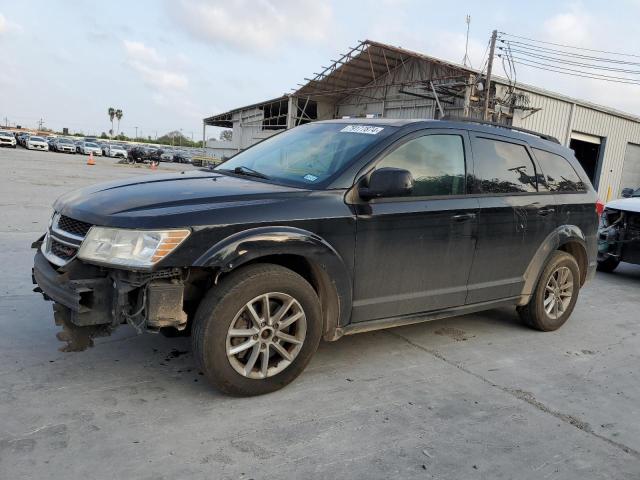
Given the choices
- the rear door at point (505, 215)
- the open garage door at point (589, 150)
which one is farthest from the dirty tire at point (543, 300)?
the open garage door at point (589, 150)

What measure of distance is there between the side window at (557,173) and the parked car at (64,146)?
52517mm

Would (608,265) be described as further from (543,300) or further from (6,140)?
(6,140)

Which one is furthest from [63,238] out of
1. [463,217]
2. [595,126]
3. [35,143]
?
[35,143]

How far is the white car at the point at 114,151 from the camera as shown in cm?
4994

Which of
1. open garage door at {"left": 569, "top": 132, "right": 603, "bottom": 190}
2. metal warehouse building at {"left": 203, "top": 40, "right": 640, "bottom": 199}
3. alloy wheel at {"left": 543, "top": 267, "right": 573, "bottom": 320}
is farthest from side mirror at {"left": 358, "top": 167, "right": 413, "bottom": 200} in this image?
A: open garage door at {"left": 569, "top": 132, "right": 603, "bottom": 190}

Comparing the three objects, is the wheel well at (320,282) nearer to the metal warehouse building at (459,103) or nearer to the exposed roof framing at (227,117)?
the metal warehouse building at (459,103)

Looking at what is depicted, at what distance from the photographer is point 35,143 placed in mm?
47844

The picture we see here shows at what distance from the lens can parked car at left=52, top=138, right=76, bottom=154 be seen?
50.1 meters

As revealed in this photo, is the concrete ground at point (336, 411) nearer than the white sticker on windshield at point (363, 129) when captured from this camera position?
Yes

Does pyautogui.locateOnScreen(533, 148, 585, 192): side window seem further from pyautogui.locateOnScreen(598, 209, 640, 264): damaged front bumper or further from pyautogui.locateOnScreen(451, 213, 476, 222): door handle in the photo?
pyautogui.locateOnScreen(598, 209, 640, 264): damaged front bumper

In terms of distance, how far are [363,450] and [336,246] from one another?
128cm

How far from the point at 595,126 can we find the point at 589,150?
8.37 ft

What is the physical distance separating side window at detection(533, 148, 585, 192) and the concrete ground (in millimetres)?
1507

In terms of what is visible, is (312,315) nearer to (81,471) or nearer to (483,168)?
(81,471)
